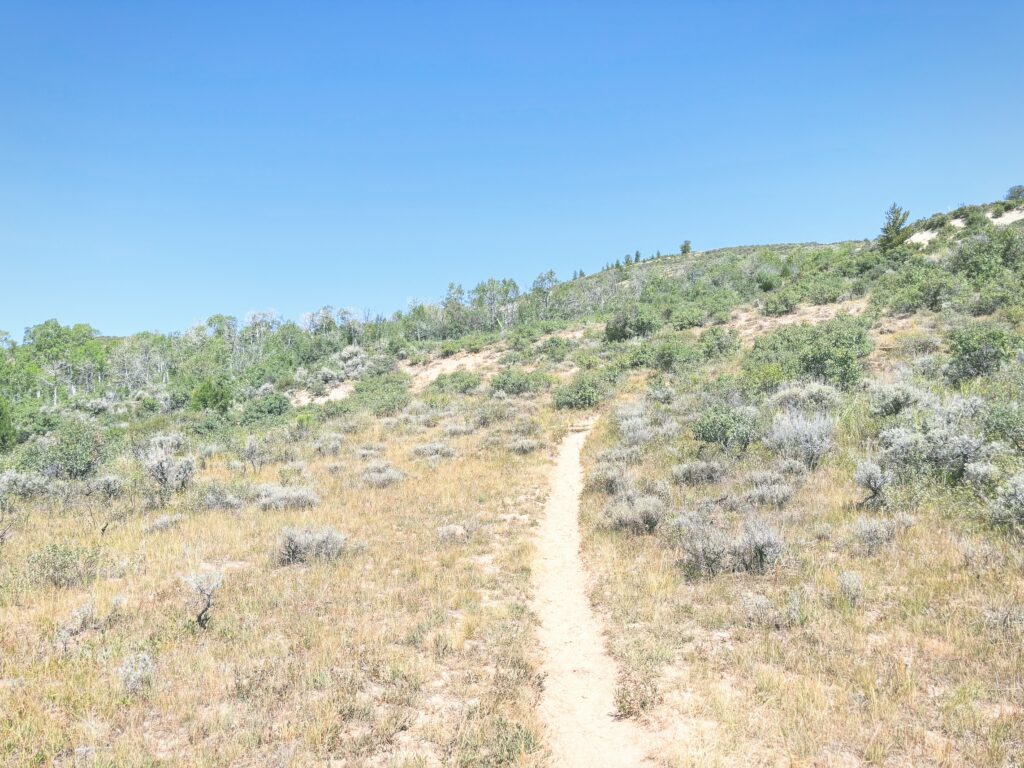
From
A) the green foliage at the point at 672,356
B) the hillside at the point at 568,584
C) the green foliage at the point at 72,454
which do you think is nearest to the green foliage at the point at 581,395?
the hillside at the point at 568,584

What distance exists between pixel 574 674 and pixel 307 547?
5.95 m

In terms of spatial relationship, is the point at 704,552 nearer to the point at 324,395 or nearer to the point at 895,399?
the point at 895,399

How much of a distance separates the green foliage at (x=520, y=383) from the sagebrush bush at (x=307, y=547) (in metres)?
20.9

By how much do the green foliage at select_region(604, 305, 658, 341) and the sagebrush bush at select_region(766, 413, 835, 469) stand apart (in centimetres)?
2792

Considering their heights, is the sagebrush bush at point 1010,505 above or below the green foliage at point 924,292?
below

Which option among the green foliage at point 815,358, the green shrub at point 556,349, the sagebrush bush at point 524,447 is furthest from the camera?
the green shrub at point 556,349

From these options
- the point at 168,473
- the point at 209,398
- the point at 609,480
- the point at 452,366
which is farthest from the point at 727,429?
the point at 209,398

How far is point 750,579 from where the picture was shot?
782 centimetres

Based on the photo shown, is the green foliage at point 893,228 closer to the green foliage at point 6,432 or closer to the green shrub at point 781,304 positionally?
the green shrub at point 781,304

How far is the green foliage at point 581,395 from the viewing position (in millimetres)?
25359

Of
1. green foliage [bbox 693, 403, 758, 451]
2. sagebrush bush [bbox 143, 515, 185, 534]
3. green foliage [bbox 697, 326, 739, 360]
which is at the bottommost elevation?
sagebrush bush [bbox 143, 515, 185, 534]

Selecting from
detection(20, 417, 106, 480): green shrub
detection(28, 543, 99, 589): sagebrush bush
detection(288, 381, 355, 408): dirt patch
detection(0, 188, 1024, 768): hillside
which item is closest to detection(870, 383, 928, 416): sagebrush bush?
detection(0, 188, 1024, 768): hillside

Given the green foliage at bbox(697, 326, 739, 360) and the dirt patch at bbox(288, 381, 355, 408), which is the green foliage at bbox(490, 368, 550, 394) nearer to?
the green foliage at bbox(697, 326, 739, 360)

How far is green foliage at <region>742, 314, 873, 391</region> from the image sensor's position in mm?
17484
